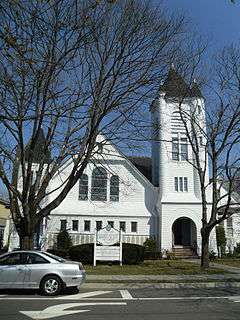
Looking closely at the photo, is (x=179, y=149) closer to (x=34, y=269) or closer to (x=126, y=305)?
(x=34, y=269)

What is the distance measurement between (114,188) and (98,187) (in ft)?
4.72

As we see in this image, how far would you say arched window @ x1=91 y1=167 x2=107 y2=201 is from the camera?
35500mm

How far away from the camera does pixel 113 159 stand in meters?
36.5

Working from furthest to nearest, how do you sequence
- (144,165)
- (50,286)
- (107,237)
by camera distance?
(144,165)
(107,237)
(50,286)

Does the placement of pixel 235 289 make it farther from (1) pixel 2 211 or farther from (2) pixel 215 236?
(1) pixel 2 211

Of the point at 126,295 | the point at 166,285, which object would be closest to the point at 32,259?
the point at 126,295

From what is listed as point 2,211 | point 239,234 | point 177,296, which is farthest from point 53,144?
point 2,211

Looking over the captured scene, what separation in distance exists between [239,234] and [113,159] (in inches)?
512

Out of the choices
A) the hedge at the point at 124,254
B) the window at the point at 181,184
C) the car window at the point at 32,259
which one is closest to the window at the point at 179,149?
the window at the point at 181,184

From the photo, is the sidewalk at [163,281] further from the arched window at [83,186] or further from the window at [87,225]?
the arched window at [83,186]

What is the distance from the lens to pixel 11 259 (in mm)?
13727

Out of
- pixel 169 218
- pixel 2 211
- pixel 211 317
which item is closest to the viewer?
pixel 211 317

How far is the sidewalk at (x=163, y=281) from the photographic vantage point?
53.3 feet

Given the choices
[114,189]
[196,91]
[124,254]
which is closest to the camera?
[196,91]
